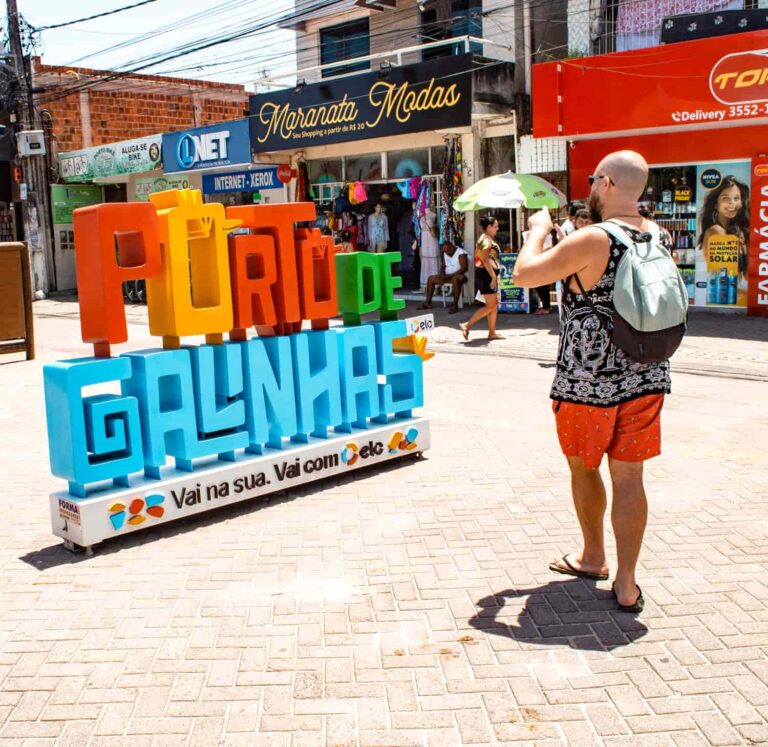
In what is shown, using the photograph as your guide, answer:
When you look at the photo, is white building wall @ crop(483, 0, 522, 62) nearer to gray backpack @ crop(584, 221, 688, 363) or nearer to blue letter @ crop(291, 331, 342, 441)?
blue letter @ crop(291, 331, 342, 441)

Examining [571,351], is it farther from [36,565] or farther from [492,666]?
[36,565]

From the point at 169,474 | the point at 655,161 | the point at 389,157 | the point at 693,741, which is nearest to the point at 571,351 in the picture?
the point at 693,741

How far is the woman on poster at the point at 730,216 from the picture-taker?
14.9 m

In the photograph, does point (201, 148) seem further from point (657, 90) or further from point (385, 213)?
point (657, 90)

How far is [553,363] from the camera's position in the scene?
38.2 feet

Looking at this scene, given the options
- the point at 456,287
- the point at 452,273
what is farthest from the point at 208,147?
the point at 456,287

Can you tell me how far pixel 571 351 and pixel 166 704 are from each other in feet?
7.55

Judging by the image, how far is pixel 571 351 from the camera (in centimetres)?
424

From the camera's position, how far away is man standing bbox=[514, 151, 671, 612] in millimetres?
4059

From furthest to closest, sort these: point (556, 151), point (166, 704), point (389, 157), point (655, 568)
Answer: point (389, 157)
point (556, 151)
point (655, 568)
point (166, 704)

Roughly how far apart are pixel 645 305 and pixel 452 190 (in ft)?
47.4

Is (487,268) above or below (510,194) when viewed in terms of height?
below

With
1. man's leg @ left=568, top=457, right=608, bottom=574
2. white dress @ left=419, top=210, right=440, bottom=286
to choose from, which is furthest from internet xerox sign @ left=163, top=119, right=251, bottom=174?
man's leg @ left=568, top=457, right=608, bottom=574

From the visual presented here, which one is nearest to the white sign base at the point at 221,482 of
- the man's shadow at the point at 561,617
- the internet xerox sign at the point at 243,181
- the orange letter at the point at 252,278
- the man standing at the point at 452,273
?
the orange letter at the point at 252,278
